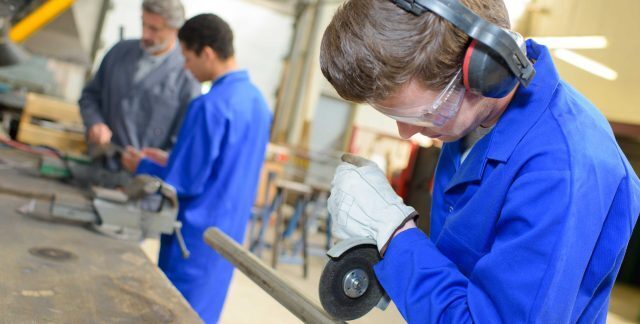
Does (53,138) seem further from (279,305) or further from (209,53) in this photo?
(279,305)

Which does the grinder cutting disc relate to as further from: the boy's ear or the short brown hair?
the boy's ear

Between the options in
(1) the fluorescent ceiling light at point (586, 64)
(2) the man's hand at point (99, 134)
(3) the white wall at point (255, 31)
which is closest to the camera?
(2) the man's hand at point (99, 134)

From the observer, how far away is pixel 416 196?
629 centimetres

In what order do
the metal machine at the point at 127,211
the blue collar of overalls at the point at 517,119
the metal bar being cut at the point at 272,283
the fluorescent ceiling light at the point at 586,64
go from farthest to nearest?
the fluorescent ceiling light at the point at 586,64, the metal machine at the point at 127,211, the metal bar being cut at the point at 272,283, the blue collar of overalls at the point at 517,119

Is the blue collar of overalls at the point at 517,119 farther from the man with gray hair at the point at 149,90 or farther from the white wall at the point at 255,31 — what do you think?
the white wall at the point at 255,31

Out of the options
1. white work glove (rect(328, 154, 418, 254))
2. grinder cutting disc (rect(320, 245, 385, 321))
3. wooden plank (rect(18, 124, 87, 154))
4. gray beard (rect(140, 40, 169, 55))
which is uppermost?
gray beard (rect(140, 40, 169, 55))

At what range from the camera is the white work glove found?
0.85m

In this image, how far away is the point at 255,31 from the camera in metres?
7.05

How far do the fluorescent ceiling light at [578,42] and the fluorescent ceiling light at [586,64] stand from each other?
0.10m

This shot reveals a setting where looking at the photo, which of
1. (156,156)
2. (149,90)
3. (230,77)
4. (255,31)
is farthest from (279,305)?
(255,31)

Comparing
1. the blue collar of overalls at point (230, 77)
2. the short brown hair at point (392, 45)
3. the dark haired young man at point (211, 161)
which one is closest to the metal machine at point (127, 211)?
the dark haired young man at point (211, 161)

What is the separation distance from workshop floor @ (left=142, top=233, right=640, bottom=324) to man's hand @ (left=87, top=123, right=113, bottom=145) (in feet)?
1.90

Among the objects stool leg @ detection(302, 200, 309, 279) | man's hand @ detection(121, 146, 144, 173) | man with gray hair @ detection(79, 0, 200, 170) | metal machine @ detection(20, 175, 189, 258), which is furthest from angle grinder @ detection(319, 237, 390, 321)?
stool leg @ detection(302, 200, 309, 279)

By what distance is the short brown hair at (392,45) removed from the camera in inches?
29.3
